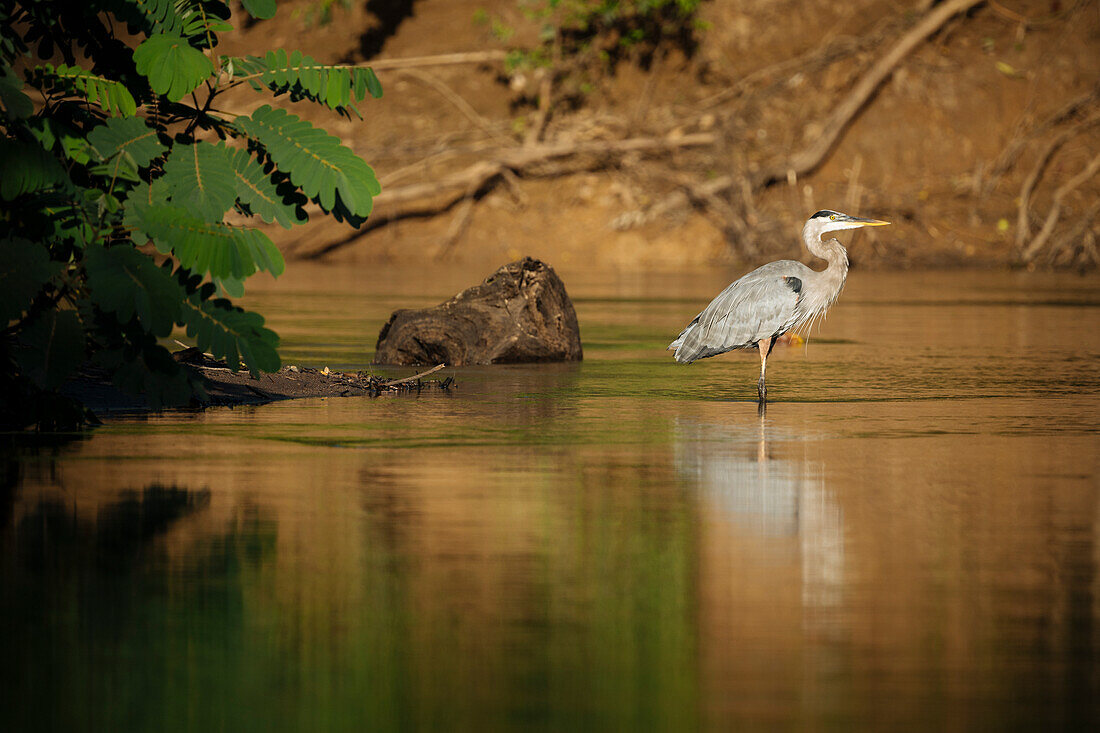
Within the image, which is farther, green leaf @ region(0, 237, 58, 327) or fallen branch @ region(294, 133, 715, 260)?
fallen branch @ region(294, 133, 715, 260)

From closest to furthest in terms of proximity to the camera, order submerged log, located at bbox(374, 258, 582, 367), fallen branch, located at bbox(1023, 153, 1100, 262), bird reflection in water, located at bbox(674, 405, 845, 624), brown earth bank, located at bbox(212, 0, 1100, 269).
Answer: bird reflection in water, located at bbox(674, 405, 845, 624)
submerged log, located at bbox(374, 258, 582, 367)
fallen branch, located at bbox(1023, 153, 1100, 262)
brown earth bank, located at bbox(212, 0, 1100, 269)

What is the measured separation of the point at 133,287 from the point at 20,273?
2.19 ft

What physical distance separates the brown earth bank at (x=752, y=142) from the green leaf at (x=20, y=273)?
27.3 meters

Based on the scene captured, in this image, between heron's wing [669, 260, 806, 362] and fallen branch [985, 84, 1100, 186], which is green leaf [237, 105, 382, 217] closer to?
heron's wing [669, 260, 806, 362]

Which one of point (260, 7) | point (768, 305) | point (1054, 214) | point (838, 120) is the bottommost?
point (768, 305)

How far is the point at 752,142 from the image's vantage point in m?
39.3

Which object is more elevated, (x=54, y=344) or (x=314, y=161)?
(x=314, y=161)

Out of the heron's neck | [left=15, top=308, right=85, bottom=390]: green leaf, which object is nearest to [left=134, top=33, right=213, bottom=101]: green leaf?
[left=15, top=308, right=85, bottom=390]: green leaf

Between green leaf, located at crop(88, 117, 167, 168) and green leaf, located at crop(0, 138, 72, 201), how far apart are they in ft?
0.93

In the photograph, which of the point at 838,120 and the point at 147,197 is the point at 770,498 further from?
the point at 838,120

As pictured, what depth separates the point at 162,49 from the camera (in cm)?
1014

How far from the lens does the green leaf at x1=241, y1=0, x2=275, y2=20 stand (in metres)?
10.7

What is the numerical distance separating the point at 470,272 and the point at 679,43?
36.3 feet

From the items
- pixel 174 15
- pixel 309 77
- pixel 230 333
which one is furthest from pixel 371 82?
pixel 230 333
